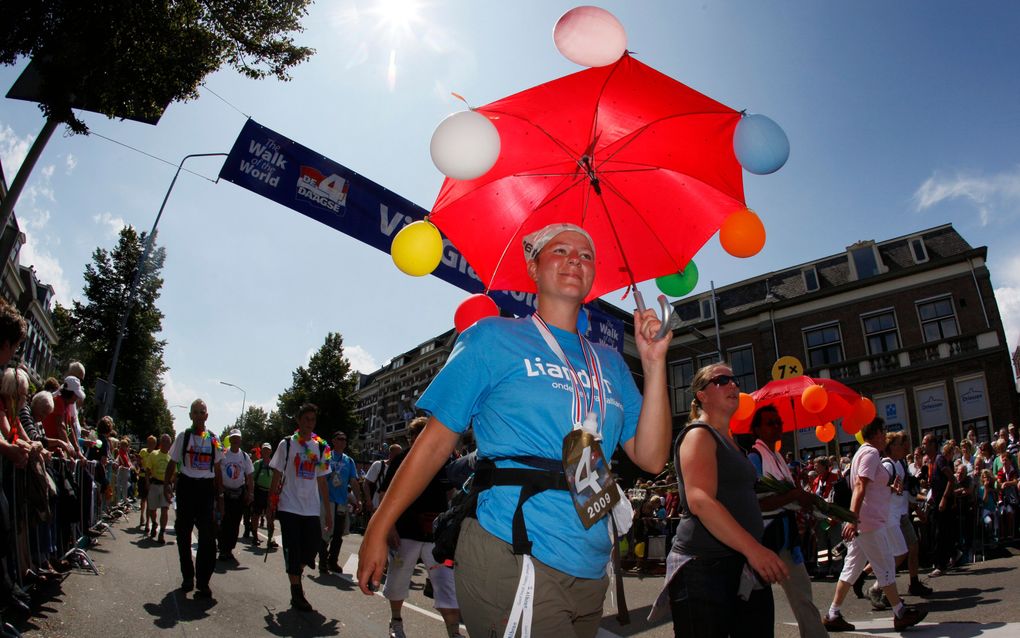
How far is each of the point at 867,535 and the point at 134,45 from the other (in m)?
11.0

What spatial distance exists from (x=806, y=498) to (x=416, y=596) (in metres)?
5.30

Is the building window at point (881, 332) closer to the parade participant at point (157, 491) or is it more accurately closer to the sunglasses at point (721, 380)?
the sunglasses at point (721, 380)

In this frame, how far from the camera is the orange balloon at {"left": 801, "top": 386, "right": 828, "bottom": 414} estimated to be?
737 centimetres

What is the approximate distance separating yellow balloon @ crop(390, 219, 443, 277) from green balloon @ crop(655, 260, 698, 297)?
1.25m

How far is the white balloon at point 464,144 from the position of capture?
252cm

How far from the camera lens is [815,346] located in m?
26.6

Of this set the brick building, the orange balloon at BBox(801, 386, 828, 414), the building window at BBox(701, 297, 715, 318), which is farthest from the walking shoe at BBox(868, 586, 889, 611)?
the building window at BBox(701, 297, 715, 318)

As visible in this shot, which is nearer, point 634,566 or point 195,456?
point 195,456

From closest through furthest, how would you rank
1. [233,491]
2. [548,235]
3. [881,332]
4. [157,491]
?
[548,235]
[233,491]
[157,491]
[881,332]

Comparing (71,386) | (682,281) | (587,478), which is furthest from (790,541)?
Result: (71,386)

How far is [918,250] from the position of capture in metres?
25.0

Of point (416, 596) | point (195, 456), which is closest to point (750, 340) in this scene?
point (416, 596)

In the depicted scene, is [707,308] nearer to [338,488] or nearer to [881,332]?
[881,332]

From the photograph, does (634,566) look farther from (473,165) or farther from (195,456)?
(473,165)
